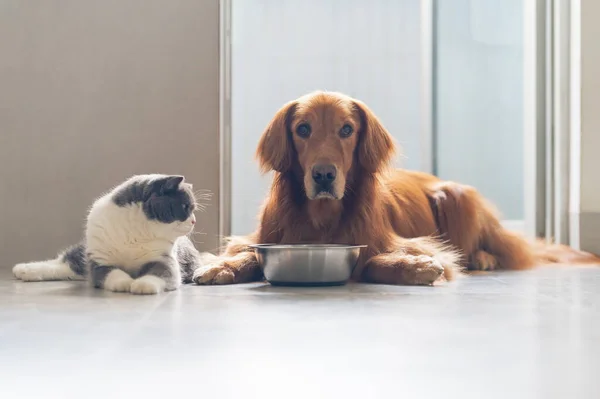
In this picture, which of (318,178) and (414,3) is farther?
(414,3)

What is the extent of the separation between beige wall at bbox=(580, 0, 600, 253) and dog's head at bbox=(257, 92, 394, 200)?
1348 millimetres

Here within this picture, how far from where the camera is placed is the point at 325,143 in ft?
8.06

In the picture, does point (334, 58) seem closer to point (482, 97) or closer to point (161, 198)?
point (482, 97)

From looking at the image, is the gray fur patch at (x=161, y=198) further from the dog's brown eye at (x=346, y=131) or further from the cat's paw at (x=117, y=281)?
the dog's brown eye at (x=346, y=131)

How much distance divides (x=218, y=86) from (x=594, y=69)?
1.89 m

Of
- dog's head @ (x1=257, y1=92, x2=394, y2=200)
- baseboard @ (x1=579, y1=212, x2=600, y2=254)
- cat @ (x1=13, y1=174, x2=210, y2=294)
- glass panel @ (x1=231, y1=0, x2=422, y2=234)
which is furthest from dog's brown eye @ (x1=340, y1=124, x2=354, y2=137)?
baseboard @ (x1=579, y1=212, x2=600, y2=254)

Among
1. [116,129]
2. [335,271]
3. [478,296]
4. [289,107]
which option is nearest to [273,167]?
[289,107]

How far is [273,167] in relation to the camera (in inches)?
102

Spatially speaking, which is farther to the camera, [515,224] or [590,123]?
[515,224]

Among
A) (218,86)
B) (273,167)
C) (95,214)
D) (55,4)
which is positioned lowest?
(95,214)

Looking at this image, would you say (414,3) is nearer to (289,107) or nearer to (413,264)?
(289,107)

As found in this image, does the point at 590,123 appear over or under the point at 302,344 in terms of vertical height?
over

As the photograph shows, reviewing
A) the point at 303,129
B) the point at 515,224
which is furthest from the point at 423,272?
the point at 515,224

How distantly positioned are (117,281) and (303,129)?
877mm
